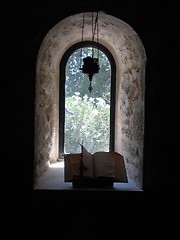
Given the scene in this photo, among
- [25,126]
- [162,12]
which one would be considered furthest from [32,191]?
[162,12]

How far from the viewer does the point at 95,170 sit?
2.34 meters

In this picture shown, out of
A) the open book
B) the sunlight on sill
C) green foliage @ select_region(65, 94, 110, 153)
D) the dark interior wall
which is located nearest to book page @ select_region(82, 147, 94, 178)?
the open book

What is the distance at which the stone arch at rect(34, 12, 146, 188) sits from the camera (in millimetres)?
2312

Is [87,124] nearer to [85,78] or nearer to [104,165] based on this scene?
[85,78]

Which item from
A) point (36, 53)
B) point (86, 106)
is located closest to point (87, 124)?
point (86, 106)

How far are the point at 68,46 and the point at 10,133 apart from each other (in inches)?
49.2

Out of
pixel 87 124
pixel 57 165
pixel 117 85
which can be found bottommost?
pixel 57 165

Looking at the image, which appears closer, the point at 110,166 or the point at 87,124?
the point at 110,166

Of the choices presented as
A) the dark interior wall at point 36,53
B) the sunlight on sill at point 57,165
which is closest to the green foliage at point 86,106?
the sunlight on sill at point 57,165

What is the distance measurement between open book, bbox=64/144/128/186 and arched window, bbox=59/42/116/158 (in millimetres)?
786

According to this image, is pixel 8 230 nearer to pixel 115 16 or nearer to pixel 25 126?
pixel 25 126

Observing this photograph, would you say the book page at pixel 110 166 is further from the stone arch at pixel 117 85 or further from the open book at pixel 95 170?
the stone arch at pixel 117 85

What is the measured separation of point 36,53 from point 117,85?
3.80ft

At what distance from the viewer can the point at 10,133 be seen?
7.08ft
